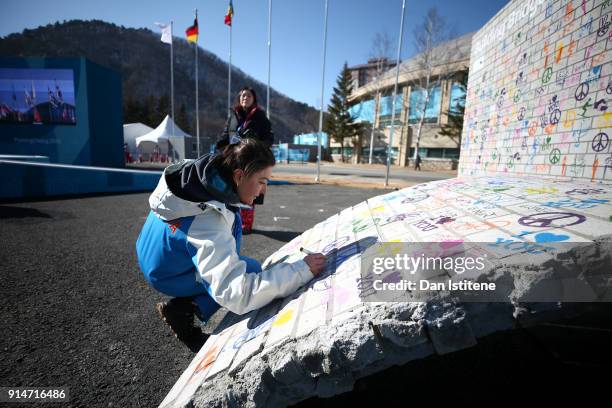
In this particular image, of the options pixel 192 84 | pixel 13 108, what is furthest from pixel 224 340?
pixel 192 84

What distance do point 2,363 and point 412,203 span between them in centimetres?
276

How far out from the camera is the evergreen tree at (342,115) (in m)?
35.4

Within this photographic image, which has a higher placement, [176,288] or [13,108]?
[13,108]

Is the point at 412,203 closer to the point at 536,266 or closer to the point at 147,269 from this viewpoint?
the point at 536,266

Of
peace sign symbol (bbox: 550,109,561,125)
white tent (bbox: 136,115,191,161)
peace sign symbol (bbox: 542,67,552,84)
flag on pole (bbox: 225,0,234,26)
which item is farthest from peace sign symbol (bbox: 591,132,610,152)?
flag on pole (bbox: 225,0,234,26)

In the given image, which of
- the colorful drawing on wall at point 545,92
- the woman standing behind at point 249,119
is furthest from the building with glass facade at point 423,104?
the woman standing behind at point 249,119

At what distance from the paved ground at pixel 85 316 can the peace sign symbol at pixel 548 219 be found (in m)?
1.95

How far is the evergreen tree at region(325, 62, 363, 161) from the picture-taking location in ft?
116

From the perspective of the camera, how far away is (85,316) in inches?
80.4

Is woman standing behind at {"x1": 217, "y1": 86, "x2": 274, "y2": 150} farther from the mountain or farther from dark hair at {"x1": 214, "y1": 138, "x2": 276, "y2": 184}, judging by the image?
the mountain

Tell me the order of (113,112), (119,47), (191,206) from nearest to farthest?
(191,206)
(113,112)
(119,47)

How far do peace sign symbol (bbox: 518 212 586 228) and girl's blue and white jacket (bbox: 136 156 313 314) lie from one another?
106 centimetres

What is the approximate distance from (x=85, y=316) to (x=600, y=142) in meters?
4.72

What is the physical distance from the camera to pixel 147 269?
1.56m
